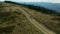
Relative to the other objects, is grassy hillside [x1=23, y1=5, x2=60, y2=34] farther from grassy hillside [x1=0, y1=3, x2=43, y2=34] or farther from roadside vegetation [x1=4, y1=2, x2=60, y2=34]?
grassy hillside [x1=0, y1=3, x2=43, y2=34]

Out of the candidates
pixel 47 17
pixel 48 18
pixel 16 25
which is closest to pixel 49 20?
pixel 48 18

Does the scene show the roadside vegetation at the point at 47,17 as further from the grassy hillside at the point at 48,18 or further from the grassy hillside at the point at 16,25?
the grassy hillside at the point at 16,25

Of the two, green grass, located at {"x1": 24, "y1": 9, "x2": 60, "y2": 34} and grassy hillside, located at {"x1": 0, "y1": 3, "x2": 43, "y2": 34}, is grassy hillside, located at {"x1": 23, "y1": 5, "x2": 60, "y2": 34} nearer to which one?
green grass, located at {"x1": 24, "y1": 9, "x2": 60, "y2": 34}

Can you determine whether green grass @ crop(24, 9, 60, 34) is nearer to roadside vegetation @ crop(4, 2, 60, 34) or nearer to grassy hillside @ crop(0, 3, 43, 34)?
roadside vegetation @ crop(4, 2, 60, 34)

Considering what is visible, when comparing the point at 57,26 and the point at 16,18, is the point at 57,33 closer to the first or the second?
the point at 57,26

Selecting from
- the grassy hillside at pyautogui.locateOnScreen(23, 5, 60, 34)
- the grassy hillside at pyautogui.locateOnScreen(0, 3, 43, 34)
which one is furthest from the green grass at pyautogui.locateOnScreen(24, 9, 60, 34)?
the grassy hillside at pyautogui.locateOnScreen(0, 3, 43, 34)

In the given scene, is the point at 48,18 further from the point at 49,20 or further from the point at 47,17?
the point at 49,20

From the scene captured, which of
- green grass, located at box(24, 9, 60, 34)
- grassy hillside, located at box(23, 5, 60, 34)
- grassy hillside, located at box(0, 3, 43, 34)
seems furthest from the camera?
grassy hillside, located at box(23, 5, 60, 34)

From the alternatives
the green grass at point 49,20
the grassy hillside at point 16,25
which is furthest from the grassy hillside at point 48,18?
the grassy hillside at point 16,25

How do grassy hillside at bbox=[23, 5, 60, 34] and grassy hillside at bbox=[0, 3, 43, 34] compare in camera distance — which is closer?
grassy hillside at bbox=[0, 3, 43, 34]

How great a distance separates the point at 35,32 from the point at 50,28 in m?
1.28

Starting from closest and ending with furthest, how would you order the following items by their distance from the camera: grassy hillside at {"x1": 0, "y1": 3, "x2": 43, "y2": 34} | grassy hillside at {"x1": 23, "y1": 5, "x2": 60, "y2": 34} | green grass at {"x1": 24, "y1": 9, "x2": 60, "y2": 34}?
grassy hillside at {"x1": 0, "y1": 3, "x2": 43, "y2": 34}
green grass at {"x1": 24, "y1": 9, "x2": 60, "y2": 34}
grassy hillside at {"x1": 23, "y1": 5, "x2": 60, "y2": 34}

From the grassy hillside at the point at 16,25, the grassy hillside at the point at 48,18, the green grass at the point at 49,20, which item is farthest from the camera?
the grassy hillside at the point at 48,18

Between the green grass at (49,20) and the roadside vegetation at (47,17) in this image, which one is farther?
the roadside vegetation at (47,17)
